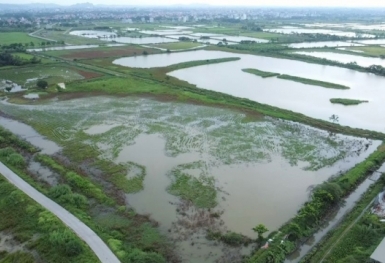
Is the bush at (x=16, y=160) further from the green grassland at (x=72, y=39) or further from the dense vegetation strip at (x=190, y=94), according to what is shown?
the green grassland at (x=72, y=39)

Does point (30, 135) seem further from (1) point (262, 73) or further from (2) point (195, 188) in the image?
(1) point (262, 73)

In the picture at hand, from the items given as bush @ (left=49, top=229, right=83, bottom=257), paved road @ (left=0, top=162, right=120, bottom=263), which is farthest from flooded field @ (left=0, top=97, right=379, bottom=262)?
bush @ (left=49, top=229, right=83, bottom=257)

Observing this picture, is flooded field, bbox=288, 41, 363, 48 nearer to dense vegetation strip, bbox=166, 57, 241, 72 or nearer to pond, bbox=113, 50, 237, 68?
pond, bbox=113, 50, 237, 68

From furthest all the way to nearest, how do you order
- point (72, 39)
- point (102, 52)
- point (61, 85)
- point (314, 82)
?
point (72, 39)
point (102, 52)
point (314, 82)
point (61, 85)

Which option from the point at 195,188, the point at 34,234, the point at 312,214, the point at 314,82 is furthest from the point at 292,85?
the point at 34,234

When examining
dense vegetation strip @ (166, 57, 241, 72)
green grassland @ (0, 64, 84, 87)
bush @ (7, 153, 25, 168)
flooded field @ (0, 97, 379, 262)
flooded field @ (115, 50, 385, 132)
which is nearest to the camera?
flooded field @ (0, 97, 379, 262)

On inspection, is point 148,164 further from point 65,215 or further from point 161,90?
point 161,90

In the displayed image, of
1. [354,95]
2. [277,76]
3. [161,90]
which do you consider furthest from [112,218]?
[277,76]
